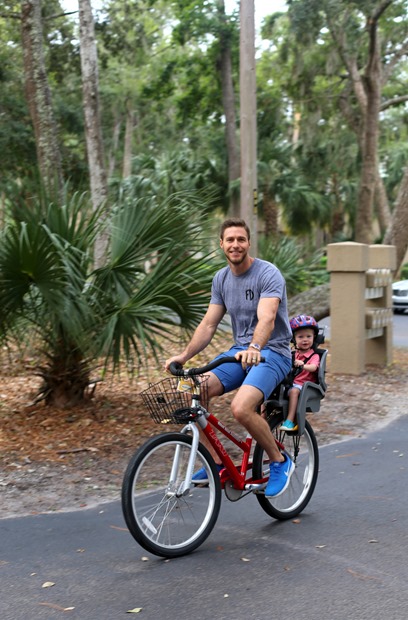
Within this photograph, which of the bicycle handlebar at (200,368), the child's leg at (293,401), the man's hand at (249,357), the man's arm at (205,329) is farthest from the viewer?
the child's leg at (293,401)

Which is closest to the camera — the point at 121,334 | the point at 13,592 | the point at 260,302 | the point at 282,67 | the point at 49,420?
the point at 13,592

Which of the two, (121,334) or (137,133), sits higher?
(137,133)

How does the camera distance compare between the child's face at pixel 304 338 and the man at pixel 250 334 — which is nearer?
the man at pixel 250 334

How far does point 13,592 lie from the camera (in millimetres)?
4355

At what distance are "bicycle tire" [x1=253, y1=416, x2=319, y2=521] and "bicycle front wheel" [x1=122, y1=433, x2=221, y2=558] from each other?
18.1 inches

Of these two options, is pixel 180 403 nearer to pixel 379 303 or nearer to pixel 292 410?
pixel 292 410

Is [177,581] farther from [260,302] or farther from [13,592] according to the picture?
[260,302]

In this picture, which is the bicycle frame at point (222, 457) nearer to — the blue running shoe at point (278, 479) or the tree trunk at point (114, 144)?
the blue running shoe at point (278, 479)

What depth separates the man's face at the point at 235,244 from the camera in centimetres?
517

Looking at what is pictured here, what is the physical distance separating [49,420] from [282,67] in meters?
25.1

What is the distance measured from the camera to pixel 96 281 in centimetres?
792

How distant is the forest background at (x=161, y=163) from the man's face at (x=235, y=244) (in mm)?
2183

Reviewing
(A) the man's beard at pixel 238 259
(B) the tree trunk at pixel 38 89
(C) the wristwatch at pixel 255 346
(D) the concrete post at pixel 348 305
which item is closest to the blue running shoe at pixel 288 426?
(C) the wristwatch at pixel 255 346

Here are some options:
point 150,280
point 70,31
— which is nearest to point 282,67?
point 70,31
